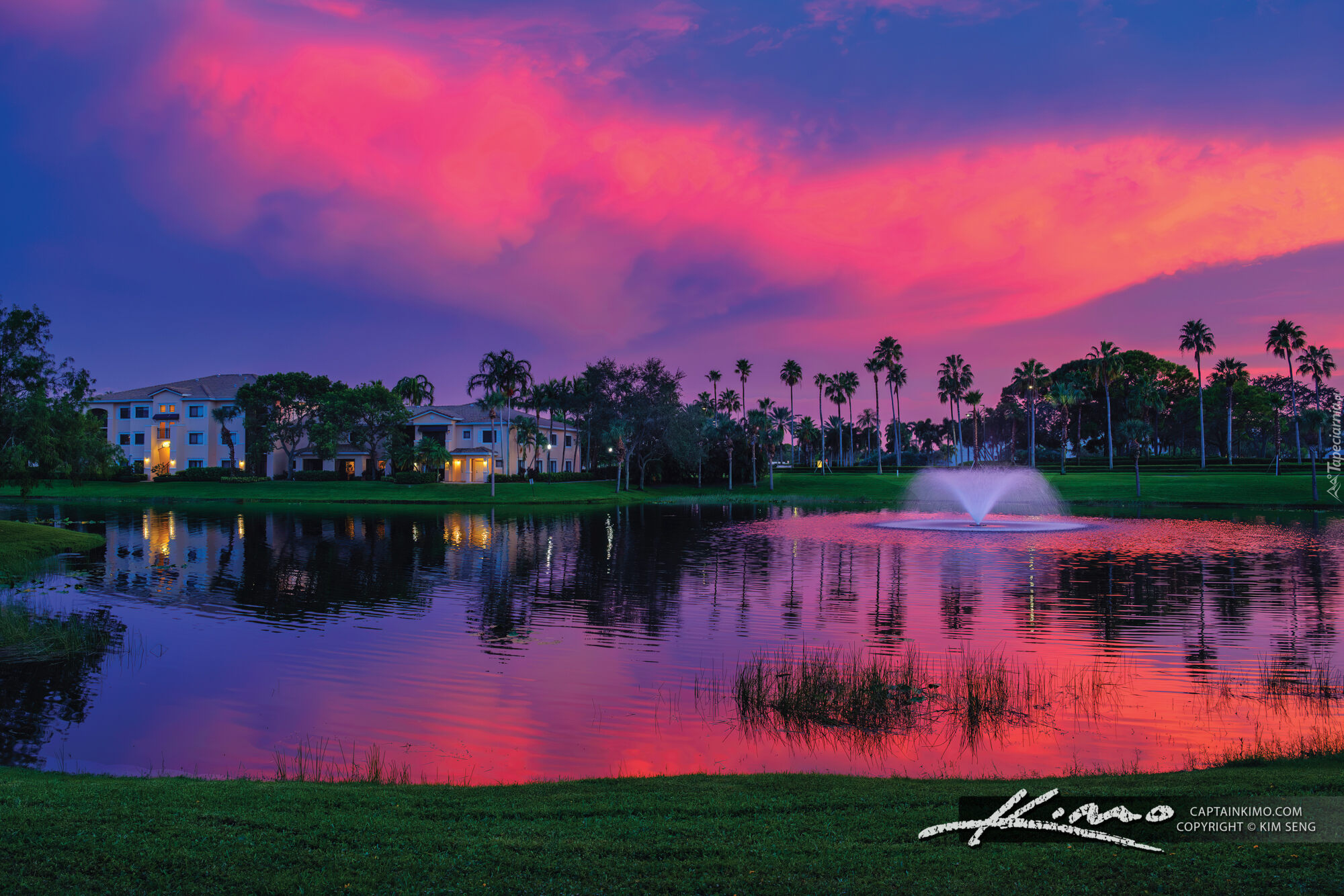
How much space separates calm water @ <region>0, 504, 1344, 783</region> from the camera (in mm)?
13141

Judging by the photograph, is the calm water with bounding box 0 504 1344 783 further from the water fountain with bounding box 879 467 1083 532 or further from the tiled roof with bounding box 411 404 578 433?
the tiled roof with bounding box 411 404 578 433

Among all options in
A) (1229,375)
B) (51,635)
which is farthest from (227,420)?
(1229,375)

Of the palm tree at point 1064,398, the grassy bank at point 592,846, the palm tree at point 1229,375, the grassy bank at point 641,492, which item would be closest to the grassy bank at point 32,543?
the grassy bank at point 592,846

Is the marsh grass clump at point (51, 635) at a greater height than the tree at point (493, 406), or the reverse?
the tree at point (493, 406)

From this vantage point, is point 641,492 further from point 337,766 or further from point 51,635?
point 337,766

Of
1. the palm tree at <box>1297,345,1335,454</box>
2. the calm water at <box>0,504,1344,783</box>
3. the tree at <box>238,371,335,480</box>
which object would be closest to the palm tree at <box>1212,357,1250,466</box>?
the palm tree at <box>1297,345,1335,454</box>

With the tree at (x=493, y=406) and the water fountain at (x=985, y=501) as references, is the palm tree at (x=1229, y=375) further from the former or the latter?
the tree at (x=493, y=406)

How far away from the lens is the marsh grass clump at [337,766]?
1167 cm

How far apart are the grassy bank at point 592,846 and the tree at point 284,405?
3788 inches

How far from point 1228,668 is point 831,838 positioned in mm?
14750

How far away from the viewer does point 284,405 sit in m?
101

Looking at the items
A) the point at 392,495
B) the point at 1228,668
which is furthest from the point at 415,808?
the point at 392,495

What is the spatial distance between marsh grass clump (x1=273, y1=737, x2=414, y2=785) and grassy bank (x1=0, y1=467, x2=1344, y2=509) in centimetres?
6836

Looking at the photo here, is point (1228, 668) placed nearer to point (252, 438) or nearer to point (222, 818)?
point (222, 818)
